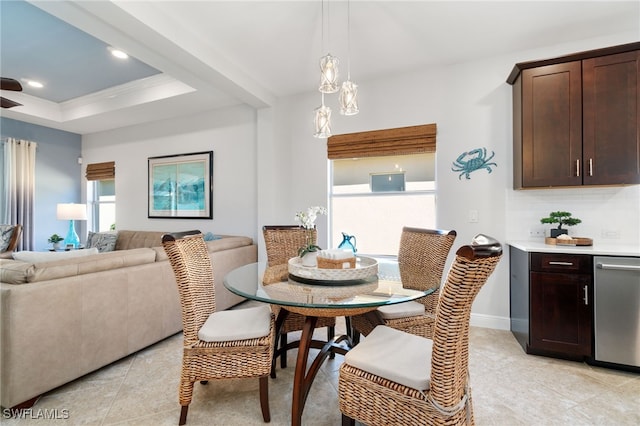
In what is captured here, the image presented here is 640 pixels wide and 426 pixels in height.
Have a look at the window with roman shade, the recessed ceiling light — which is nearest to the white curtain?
the recessed ceiling light

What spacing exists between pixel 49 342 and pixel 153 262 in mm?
864

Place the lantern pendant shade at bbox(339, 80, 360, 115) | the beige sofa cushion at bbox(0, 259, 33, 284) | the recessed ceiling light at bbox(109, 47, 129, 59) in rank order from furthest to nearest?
the recessed ceiling light at bbox(109, 47, 129, 59)
the lantern pendant shade at bbox(339, 80, 360, 115)
the beige sofa cushion at bbox(0, 259, 33, 284)

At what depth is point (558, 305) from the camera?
2.30 metres

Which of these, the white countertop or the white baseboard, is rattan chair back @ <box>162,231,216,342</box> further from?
the white baseboard

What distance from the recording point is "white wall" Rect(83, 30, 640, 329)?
9.11 feet

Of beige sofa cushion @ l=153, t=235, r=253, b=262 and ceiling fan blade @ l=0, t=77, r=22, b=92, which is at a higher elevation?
ceiling fan blade @ l=0, t=77, r=22, b=92

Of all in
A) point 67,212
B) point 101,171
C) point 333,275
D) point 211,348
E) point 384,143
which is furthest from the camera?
point 101,171

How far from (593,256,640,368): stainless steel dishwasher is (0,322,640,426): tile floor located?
0.50ft

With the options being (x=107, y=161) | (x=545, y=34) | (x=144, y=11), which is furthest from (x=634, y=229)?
(x=107, y=161)

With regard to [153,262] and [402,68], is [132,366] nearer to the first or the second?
[153,262]

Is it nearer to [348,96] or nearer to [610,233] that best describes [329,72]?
[348,96]

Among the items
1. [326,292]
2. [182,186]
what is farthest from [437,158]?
[182,186]

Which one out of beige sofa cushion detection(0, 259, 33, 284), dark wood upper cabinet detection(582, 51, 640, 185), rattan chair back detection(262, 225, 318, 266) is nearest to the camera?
beige sofa cushion detection(0, 259, 33, 284)

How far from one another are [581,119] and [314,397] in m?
2.97
